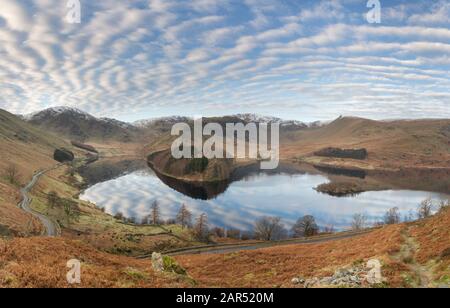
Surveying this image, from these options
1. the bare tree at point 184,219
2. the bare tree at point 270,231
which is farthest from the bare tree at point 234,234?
the bare tree at point 184,219

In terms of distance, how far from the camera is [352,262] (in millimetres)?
29344

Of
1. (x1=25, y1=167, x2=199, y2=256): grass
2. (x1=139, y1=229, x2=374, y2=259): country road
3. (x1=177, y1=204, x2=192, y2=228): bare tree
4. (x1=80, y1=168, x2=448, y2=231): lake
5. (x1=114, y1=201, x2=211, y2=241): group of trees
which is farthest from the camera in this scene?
(x1=80, y1=168, x2=448, y2=231): lake

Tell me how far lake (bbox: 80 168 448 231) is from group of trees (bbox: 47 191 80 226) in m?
19.9

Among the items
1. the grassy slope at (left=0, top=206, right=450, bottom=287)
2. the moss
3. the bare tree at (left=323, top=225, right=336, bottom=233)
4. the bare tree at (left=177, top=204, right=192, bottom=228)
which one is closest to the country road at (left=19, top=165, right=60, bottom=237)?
the bare tree at (left=177, top=204, right=192, bottom=228)

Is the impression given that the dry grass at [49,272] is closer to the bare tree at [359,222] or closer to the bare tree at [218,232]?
the bare tree at [218,232]

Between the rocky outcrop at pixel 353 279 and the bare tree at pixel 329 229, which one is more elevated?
the rocky outcrop at pixel 353 279

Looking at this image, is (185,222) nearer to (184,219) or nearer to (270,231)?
(184,219)

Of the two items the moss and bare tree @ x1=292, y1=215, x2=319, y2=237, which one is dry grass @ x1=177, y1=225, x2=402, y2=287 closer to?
the moss

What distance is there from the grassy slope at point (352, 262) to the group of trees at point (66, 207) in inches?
2933

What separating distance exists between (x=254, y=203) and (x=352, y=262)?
127491mm

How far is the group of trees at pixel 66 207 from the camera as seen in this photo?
103 m

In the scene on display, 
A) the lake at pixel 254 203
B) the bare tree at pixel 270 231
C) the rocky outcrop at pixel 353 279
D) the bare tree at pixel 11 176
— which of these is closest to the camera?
the rocky outcrop at pixel 353 279

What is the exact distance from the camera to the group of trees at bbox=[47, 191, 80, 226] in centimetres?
10307
